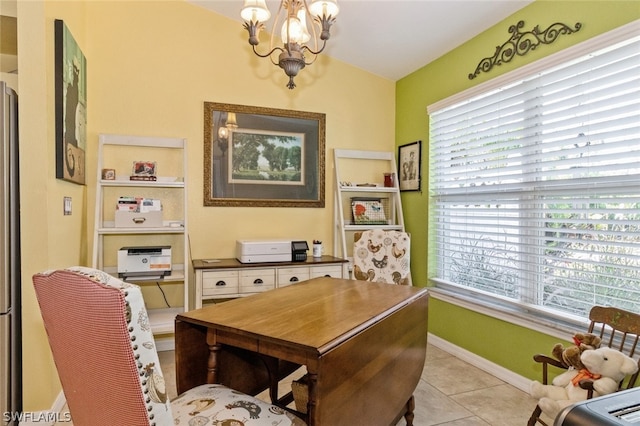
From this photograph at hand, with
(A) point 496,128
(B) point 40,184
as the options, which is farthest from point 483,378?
(B) point 40,184

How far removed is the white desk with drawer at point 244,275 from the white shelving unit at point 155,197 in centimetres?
14

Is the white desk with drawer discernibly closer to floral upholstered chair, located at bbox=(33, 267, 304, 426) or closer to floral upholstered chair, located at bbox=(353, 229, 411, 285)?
floral upholstered chair, located at bbox=(353, 229, 411, 285)

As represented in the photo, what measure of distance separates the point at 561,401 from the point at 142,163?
3.19m

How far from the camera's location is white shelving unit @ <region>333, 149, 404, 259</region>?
361 centimetres

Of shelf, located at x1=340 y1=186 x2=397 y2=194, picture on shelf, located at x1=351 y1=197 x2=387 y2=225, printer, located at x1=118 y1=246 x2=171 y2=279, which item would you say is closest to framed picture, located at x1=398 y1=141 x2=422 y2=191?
shelf, located at x1=340 y1=186 x2=397 y2=194

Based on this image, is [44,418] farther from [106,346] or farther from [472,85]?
[472,85]

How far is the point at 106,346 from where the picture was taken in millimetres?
862

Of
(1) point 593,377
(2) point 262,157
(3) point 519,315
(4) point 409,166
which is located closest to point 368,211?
(4) point 409,166

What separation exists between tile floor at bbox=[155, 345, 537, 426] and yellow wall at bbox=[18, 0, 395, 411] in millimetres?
1107

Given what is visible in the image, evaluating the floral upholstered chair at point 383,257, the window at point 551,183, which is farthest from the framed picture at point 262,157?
the window at point 551,183

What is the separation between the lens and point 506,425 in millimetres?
2080

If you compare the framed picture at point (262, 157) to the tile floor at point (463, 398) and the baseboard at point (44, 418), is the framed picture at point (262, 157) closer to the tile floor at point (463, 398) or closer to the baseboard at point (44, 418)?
the tile floor at point (463, 398)

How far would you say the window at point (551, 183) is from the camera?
1986 mm

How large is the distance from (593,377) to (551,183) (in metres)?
1.17
